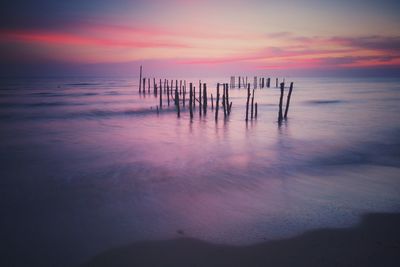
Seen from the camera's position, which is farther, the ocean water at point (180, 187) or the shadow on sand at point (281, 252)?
the ocean water at point (180, 187)

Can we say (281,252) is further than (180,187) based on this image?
No

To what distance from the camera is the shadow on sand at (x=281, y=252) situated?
3.45 meters

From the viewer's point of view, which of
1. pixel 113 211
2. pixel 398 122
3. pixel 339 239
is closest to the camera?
pixel 339 239

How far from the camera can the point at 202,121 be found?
51.4ft

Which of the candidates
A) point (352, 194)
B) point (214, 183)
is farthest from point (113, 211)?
point (352, 194)

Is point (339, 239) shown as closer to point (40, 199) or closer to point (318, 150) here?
point (40, 199)

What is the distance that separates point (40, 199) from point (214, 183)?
3.61 metres

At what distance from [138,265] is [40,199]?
124 inches

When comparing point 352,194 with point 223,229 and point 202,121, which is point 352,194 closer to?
point 223,229

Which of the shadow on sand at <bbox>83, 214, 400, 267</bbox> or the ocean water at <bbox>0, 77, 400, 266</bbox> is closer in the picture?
the shadow on sand at <bbox>83, 214, 400, 267</bbox>

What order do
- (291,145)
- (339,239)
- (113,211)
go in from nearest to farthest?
(339,239)
(113,211)
(291,145)

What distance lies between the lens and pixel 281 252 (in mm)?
3648

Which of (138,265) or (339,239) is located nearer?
(138,265)

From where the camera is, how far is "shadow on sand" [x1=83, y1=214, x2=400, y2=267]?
11.3 feet
